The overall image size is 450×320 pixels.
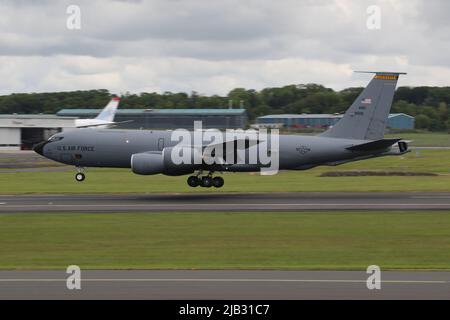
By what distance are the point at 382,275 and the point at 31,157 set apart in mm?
66101

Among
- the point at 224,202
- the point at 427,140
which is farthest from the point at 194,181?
the point at 427,140

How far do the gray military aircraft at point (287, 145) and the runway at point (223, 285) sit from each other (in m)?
21.6

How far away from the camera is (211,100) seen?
132625 mm

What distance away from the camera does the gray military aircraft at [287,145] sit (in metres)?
39.5

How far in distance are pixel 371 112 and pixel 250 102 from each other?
341 feet

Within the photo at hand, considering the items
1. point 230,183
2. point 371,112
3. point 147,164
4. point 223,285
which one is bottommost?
point 230,183

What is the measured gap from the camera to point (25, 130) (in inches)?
3666

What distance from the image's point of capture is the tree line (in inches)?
5241

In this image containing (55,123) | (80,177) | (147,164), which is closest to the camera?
(147,164)

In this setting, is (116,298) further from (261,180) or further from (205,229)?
(261,180)

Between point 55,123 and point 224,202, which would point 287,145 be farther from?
point 55,123

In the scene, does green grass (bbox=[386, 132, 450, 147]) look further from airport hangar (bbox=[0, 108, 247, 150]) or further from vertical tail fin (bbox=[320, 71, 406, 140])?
vertical tail fin (bbox=[320, 71, 406, 140])

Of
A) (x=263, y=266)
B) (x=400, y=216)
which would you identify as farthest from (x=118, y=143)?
(x=263, y=266)

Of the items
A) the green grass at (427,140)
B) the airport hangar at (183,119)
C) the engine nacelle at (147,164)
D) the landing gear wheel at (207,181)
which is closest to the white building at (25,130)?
the airport hangar at (183,119)
